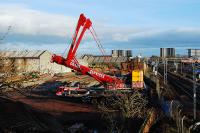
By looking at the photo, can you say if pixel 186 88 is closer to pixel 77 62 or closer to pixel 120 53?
pixel 77 62

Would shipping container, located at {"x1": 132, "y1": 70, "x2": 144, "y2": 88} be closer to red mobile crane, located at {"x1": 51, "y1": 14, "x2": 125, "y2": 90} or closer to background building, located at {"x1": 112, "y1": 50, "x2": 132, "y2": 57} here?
red mobile crane, located at {"x1": 51, "y1": 14, "x2": 125, "y2": 90}

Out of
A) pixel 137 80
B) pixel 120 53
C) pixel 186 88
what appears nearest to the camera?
pixel 137 80

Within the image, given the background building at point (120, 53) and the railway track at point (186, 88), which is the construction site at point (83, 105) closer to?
the railway track at point (186, 88)

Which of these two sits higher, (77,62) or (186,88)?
(77,62)

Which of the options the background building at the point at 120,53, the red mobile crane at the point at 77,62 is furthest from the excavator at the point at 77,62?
the background building at the point at 120,53

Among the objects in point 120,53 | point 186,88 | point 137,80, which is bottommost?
point 186,88

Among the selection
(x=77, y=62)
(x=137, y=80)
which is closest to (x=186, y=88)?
(x=137, y=80)

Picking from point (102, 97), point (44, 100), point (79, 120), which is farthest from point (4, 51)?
point (44, 100)

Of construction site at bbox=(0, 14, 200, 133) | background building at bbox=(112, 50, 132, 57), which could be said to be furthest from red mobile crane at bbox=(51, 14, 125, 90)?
background building at bbox=(112, 50, 132, 57)

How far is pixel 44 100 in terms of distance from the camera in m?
48.0

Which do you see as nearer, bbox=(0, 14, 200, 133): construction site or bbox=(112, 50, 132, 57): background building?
bbox=(0, 14, 200, 133): construction site

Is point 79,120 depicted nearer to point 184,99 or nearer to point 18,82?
point 184,99

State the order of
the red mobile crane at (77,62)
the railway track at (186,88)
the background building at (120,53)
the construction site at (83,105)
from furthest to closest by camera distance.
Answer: the background building at (120,53)
the railway track at (186,88)
the red mobile crane at (77,62)
the construction site at (83,105)

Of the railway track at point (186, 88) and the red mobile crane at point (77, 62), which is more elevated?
the red mobile crane at point (77, 62)
